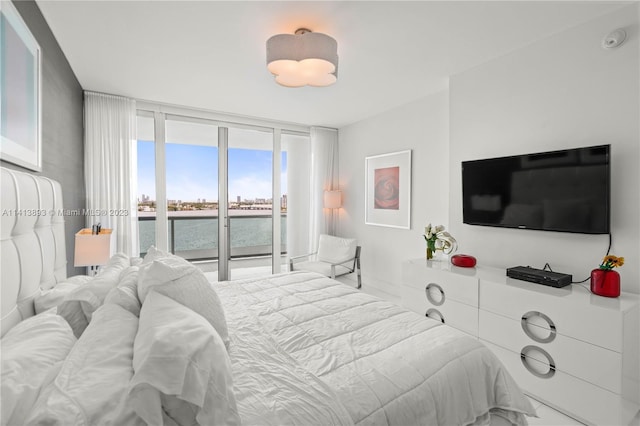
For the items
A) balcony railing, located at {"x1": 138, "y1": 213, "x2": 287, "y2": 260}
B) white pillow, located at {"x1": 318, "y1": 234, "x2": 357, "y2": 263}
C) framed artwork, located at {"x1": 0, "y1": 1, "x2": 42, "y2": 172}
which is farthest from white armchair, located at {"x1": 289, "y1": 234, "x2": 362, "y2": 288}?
framed artwork, located at {"x1": 0, "y1": 1, "x2": 42, "y2": 172}

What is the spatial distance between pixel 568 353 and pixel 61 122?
4.20 m

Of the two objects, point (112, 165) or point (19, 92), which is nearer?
point (19, 92)

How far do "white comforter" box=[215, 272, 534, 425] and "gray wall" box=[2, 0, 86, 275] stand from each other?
1.53 meters

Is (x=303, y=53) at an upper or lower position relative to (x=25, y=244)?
upper

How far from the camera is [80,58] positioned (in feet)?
9.05

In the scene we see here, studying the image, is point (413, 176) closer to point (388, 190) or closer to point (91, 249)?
point (388, 190)

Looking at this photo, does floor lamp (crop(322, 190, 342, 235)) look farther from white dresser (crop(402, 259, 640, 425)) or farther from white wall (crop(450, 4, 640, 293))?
white dresser (crop(402, 259, 640, 425))

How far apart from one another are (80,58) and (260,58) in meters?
1.63

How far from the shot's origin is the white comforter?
1.08m

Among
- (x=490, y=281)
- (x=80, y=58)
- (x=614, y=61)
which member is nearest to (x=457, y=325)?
(x=490, y=281)

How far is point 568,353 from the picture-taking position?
6.32ft

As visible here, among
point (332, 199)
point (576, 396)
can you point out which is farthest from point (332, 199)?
point (576, 396)

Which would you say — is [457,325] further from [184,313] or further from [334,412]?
[184,313]

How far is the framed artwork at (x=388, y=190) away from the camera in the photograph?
4.13 meters
